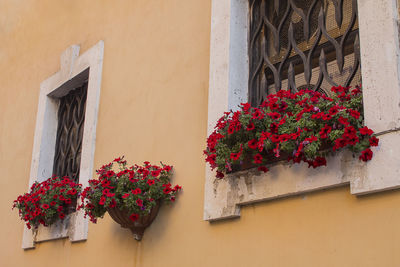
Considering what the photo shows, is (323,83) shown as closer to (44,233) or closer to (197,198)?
(197,198)

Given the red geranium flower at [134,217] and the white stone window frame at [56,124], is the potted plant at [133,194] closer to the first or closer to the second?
the red geranium flower at [134,217]

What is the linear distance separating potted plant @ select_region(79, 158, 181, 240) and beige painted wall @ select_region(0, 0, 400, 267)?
0.33 feet

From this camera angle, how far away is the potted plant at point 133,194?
4613 millimetres

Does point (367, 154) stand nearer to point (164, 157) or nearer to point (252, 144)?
point (252, 144)

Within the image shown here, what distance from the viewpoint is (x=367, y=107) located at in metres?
3.42

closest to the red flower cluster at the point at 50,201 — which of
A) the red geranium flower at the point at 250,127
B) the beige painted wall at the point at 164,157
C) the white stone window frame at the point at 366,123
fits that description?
the beige painted wall at the point at 164,157

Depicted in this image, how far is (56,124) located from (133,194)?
275cm

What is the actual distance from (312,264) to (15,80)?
588cm

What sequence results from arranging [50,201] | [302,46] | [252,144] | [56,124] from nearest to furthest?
1. [252,144]
2. [302,46]
3. [50,201]
4. [56,124]

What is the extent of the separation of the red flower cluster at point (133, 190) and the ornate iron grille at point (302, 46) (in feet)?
3.07

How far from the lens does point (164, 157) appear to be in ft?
16.3

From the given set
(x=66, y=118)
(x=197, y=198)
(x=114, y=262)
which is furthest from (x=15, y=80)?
(x=197, y=198)

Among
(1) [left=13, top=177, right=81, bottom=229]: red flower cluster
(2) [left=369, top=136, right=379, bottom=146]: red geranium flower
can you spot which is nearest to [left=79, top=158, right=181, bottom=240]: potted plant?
(1) [left=13, top=177, right=81, bottom=229]: red flower cluster

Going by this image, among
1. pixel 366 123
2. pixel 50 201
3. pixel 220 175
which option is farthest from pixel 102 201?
pixel 366 123
